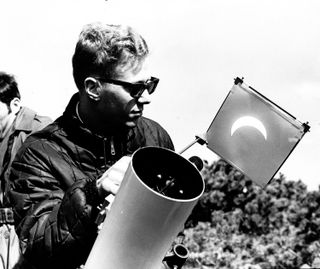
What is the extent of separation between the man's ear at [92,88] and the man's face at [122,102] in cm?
2

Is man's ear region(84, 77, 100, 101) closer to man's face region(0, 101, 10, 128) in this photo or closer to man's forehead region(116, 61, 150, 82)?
man's forehead region(116, 61, 150, 82)

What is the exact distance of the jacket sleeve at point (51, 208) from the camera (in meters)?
1.63

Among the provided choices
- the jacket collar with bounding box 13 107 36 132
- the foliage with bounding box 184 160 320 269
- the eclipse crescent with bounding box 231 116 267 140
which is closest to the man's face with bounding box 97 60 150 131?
the eclipse crescent with bounding box 231 116 267 140

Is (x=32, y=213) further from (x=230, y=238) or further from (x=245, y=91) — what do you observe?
(x=230, y=238)

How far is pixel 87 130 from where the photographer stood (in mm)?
1982

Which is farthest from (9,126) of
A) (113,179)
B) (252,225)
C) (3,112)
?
(252,225)

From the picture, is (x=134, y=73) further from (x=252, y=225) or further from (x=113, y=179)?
(x=252, y=225)

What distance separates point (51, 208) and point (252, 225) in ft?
43.8

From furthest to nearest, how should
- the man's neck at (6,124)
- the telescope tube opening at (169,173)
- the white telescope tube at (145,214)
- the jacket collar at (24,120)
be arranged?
the man's neck at (6,124) < the jacket collar at (24,120) < the telescope tube opening at (169,173) < the white telescope tube at (145,214)

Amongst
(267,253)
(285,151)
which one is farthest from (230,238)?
(285,151)

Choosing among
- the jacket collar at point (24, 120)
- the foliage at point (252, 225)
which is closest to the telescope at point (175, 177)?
the jacket collar at point (24, 120)

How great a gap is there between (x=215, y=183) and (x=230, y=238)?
7.43ft

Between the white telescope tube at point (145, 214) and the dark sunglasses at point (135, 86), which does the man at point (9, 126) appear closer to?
the dark sunglasses at point (135, 86)

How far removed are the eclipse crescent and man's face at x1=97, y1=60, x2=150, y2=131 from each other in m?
0.33
